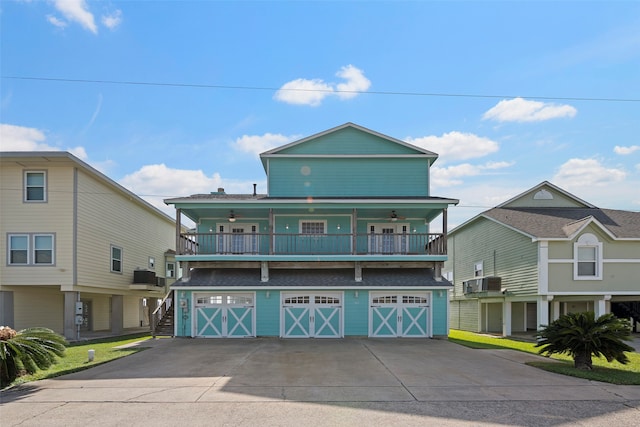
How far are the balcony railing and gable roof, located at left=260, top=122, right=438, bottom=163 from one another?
3.98 metres

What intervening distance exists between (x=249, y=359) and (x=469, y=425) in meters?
8.08

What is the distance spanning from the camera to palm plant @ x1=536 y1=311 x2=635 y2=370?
11672 mm

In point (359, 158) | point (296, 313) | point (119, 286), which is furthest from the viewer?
point (119, 286)

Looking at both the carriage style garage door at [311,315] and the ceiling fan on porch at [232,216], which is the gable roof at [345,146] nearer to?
the ceiling fan on porch at [232,216]

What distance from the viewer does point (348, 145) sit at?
75.6ft

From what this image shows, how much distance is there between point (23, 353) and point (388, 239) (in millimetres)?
15803

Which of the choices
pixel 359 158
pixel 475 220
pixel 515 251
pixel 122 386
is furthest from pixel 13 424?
pixel 475 220

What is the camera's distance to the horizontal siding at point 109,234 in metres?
21.5

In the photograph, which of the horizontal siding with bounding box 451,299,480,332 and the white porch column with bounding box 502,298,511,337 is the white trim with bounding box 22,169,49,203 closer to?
the white porch column with bounding box 502,298,511,337

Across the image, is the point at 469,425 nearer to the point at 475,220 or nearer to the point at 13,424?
the point at 13,424

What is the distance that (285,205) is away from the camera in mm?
21031

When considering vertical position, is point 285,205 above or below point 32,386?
above

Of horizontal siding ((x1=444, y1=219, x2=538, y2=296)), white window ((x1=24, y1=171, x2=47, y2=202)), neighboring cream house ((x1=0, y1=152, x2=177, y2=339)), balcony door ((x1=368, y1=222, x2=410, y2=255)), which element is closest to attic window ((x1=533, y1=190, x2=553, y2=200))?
horizontal siding ((x1=444, y1=219, x2=538, y2=296))

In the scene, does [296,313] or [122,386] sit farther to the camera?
[296,313]
